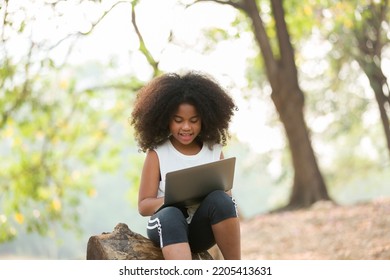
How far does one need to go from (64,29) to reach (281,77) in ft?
8.78

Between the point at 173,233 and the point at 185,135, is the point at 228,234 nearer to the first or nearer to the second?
the point at 173,233

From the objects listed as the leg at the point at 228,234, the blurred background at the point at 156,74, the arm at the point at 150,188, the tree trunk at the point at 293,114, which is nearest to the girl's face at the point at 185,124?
the arm at the point at 150,188

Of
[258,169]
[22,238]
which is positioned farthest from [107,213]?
[258,169]

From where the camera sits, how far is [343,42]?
9422mm

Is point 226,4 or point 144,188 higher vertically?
point 226,4

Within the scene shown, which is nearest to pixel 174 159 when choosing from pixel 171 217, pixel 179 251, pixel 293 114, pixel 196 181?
pixel 196 181

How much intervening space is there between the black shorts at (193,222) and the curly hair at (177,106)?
0.31m

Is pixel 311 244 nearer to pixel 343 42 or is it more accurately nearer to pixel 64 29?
pixel 64 29

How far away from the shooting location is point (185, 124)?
2592 millimetres

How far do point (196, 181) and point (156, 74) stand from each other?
4787mm

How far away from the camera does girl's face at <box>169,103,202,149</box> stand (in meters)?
2.59

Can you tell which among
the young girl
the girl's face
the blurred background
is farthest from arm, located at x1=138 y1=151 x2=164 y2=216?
the blurred background

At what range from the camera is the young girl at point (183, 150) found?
2.41 meters
